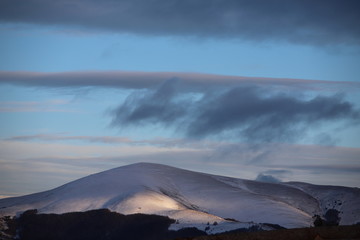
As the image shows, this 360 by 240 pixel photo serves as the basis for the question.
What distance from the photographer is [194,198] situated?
96438mm

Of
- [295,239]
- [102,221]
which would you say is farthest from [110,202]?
[295,239]

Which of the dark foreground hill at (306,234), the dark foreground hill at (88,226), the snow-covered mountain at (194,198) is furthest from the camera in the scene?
the snow-covered mountain at (194,198)

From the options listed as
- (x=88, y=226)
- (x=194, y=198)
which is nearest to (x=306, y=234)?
(x=88, y=226)

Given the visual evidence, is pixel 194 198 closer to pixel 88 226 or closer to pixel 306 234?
pixel 88 226

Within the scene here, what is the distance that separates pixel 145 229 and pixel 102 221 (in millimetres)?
Answer: 6386

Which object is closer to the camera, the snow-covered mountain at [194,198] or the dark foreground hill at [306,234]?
the dark foreground hill at [306,234]

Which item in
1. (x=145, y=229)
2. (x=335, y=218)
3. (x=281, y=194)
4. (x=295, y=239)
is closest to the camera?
(x=295, y=239)

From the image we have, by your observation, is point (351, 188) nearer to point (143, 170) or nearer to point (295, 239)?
point (143, 170)

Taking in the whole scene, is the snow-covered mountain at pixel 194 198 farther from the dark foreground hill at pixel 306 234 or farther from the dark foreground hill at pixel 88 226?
the dark foreground hill at pixel 306 234

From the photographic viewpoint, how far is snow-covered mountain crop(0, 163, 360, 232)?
275 ft

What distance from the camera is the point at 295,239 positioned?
A: 68.8 ft

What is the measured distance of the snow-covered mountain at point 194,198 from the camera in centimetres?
8394

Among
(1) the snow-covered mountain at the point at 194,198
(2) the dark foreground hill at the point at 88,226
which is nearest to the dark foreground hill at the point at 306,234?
(1) the snow-covered mountain at the point at 194,198

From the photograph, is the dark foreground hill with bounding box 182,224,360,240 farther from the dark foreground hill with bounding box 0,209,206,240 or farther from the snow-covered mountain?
the dark foreground hill with bounding box 0,209,206,240
